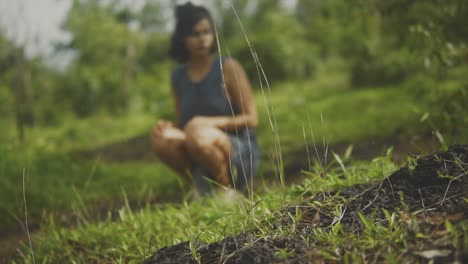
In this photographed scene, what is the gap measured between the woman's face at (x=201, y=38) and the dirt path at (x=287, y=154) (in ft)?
3.57

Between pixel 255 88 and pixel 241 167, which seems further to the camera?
pixel 255 88

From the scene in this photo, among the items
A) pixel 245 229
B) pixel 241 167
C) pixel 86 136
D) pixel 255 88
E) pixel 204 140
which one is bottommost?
pixel 255 88

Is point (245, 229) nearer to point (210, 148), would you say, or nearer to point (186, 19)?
point (210, 148)

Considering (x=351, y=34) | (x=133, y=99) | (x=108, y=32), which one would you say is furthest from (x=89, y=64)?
(x=351, y=34)

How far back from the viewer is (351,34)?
9.65 metres

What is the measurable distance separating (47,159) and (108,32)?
44.8 feet

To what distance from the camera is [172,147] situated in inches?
118

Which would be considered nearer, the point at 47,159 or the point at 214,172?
the point at 214,172

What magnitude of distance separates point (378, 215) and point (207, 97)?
6.45 feet

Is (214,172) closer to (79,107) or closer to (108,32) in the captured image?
(79,107)

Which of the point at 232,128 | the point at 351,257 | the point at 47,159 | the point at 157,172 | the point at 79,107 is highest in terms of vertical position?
the point at 351,257

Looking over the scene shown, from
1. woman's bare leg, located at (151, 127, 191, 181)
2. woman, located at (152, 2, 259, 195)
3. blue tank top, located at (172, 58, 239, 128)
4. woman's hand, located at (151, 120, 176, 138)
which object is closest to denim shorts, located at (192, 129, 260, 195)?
woman, located at (152, 2, 259, 195)

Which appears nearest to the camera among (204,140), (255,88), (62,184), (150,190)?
(150,190)

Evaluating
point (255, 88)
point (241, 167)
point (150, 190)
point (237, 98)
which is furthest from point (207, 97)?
point (255, 88)
